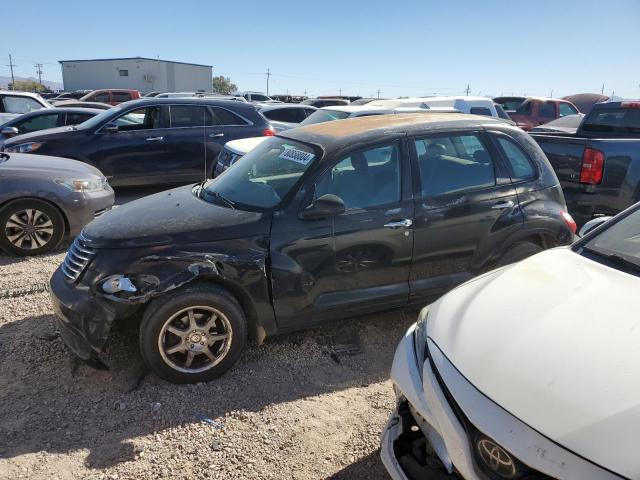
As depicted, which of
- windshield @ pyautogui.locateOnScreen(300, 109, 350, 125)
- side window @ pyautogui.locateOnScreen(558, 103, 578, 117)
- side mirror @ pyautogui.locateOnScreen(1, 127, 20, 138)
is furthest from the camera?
side window @ pyautogui.locateOnScreen(558, 103, 578, 117)

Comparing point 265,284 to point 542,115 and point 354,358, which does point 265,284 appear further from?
point 542,115

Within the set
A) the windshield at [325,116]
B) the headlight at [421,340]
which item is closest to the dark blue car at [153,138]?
the windshield at [325,116]

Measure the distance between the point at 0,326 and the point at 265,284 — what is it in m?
2.41

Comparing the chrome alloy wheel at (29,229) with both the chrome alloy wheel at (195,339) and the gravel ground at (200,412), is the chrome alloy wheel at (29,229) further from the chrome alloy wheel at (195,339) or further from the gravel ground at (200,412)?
the chrome alloy wheel at (195,339)

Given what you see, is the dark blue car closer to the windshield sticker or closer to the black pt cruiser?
the black pt cruiser

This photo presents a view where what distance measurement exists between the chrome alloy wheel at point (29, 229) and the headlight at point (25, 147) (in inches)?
109

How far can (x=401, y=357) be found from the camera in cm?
234

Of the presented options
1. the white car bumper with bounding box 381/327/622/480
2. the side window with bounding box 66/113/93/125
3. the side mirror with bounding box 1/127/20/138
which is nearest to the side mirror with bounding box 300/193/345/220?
the white car bumper with bounding box 381/327/622/480

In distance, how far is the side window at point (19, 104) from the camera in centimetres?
1181

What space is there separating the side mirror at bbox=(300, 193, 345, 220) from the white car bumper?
3.86 feet

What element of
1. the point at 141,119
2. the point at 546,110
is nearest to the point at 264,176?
the point at 141,119

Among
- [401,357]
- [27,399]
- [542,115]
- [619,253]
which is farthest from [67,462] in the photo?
[542,115]

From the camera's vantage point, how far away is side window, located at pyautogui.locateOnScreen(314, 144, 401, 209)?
354 centimetres

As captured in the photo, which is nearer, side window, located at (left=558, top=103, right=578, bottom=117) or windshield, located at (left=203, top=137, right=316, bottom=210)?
windshield, located at (left=203, top=137, right=316, bottom=210)
